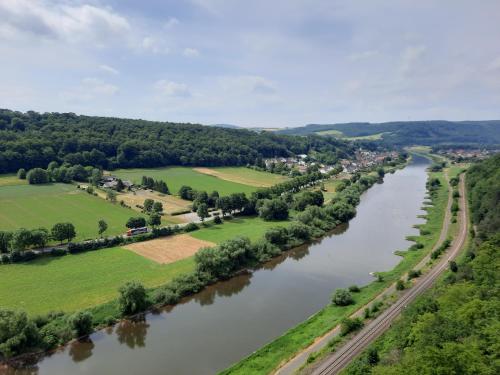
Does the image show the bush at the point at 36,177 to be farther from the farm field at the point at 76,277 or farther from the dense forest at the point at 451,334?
the dense forest at the point at 451,334

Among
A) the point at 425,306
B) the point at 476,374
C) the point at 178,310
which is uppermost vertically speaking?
the point at 476,374

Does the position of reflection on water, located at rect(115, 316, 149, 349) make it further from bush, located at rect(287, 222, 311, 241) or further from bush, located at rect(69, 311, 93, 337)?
bush, located at rect(287, 222, 311, 241)

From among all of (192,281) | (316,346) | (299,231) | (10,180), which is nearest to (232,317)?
(192,281)

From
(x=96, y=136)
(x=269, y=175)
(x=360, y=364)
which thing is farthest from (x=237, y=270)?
(x=96, y=136)

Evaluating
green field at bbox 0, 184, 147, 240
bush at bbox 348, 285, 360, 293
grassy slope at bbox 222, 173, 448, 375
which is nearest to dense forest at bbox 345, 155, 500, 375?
grassy slope at bbox 222, 173, 448, 375

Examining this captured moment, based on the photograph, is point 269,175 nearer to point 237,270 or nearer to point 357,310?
point 237,270

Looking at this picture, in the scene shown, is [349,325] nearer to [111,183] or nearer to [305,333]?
[305,333]
